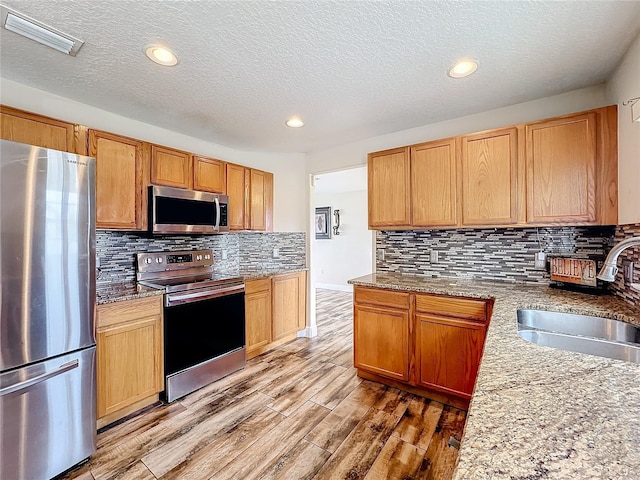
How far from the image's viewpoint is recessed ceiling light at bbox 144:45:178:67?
166 cm

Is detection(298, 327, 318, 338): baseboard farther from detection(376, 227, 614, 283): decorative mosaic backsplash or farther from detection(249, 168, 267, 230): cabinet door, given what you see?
detection(249, 168, 267, 230): cabinet door

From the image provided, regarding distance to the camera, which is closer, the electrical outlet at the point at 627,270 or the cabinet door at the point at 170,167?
the electrical outlet at the point at 627,270

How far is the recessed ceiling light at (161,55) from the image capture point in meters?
1.66

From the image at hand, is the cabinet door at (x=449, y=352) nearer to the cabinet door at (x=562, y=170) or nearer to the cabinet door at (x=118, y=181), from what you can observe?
the cabinet door at (x=562, y=170)

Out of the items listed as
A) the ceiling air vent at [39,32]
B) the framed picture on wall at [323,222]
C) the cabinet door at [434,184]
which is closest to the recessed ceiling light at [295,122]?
the cabinet door at [434,184]

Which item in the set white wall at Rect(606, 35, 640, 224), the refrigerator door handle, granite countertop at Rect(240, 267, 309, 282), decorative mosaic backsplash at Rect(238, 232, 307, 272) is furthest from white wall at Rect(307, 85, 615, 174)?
the refrigerator door handle

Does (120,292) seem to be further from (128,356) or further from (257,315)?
(257,315)

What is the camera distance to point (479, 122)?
2592mm

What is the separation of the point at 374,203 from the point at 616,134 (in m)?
1.73

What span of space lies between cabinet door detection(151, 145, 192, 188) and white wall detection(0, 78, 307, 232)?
1.26ft

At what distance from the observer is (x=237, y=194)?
3205 mm

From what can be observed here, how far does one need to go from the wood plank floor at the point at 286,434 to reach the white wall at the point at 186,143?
2042mm

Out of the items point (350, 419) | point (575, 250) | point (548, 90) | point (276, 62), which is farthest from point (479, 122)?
point (350, 419)

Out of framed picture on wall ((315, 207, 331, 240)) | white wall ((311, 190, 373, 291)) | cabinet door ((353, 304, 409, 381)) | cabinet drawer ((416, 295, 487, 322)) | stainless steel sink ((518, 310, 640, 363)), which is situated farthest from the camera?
framed picture on wall ((315, 207, 331, 240))
